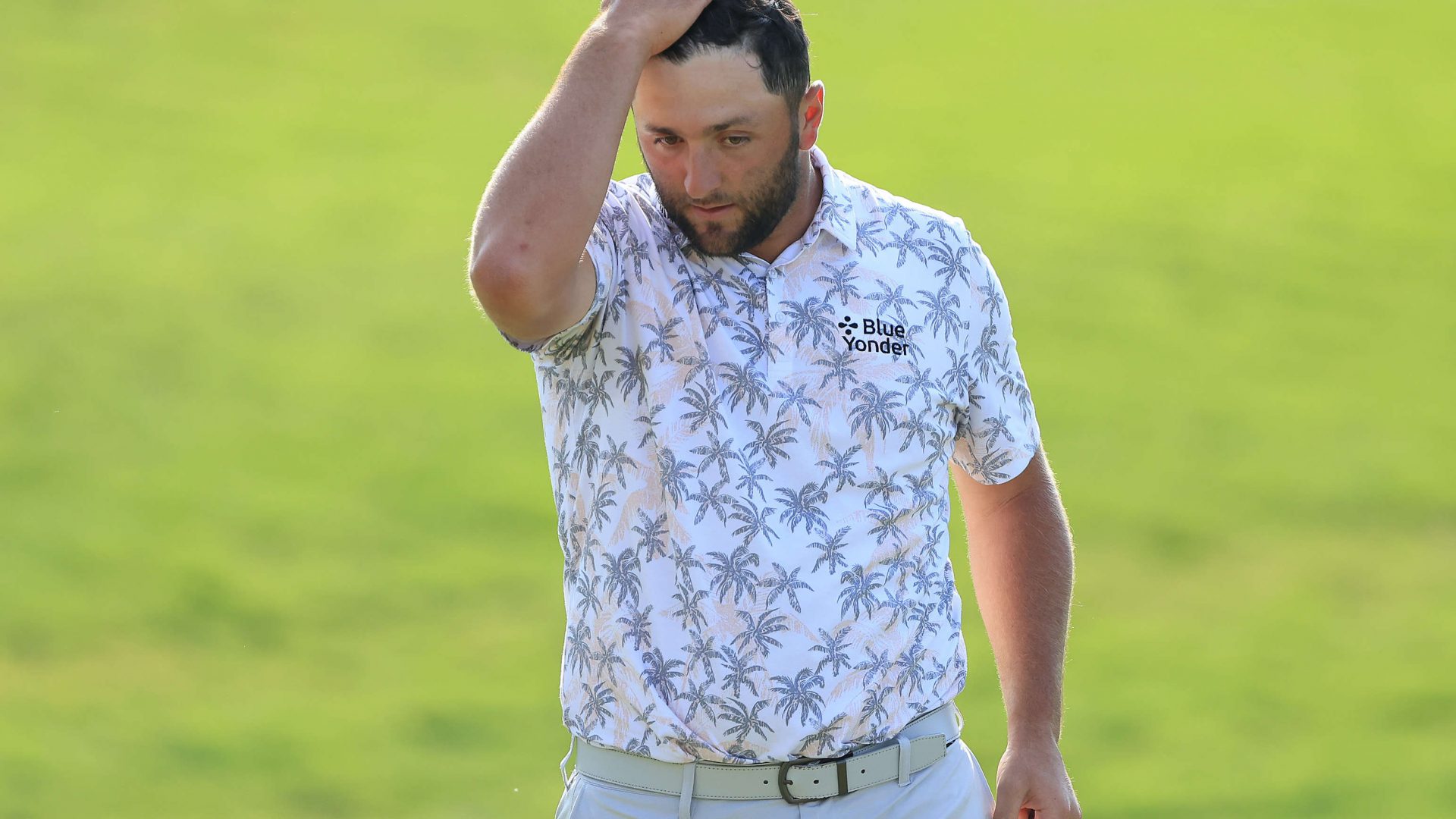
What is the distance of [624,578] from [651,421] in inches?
8.6

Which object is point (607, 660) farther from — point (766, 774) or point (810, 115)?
point (810, 115)

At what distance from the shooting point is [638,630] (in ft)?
8.14

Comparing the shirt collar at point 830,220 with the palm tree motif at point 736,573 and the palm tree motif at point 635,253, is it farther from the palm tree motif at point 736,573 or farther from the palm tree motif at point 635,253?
the palm tree motif at point 736,573

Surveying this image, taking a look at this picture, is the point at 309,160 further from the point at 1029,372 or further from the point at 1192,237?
the point at 1192,237

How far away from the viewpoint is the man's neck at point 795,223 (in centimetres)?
261

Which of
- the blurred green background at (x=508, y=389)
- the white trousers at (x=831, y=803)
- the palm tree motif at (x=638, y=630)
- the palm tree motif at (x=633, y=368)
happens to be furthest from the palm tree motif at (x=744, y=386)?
the blurred green background at (x=508, y=389)

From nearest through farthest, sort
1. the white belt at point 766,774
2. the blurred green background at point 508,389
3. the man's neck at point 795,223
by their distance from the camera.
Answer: the white belt at point 766,774
the man's neck at point 795,223
the blurred green background at point 508,389

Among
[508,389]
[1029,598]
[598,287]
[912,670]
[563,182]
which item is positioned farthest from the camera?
[508,389]

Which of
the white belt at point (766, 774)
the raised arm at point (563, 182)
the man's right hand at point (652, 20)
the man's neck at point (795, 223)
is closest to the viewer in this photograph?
the raised arm at point (563, 182)

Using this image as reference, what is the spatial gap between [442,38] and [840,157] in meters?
4.04

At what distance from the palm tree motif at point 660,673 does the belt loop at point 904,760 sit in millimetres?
338

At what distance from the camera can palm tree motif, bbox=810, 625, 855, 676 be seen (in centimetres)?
247

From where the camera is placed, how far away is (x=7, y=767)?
7.75m

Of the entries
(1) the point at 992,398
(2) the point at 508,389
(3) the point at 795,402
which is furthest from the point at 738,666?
(2) the point at 508,389
